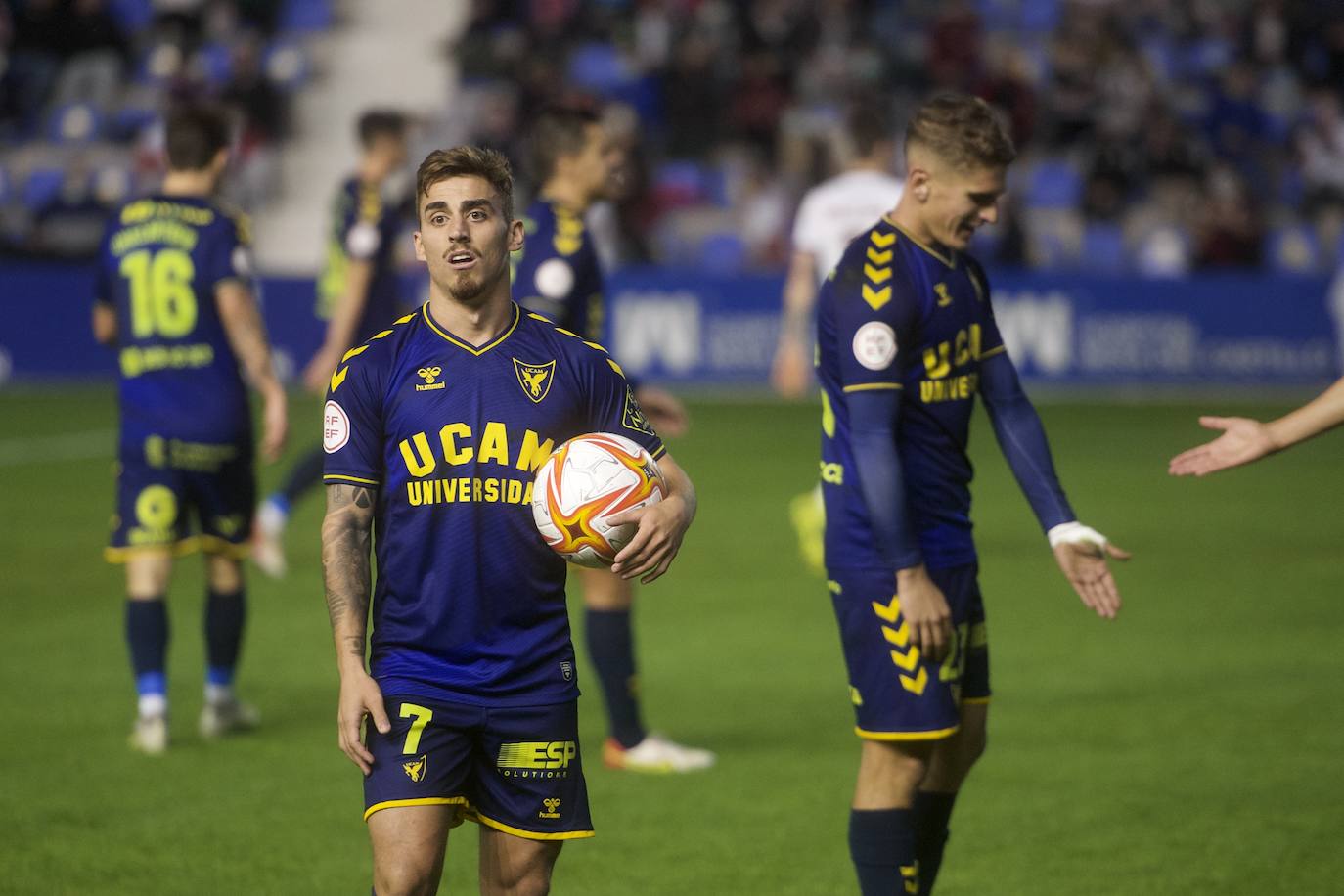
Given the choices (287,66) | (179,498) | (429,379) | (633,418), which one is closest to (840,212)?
(179,498)

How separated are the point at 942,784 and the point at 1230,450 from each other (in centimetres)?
116

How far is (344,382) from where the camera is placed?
3.93 meters

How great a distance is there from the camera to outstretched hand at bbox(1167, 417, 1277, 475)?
446 centimetres

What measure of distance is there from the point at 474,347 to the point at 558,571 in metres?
0.53

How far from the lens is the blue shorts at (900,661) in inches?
181

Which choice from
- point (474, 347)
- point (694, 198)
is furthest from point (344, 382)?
point (694, 198)

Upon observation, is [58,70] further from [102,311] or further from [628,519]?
[628,519]

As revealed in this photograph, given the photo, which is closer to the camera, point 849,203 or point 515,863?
point 515,863

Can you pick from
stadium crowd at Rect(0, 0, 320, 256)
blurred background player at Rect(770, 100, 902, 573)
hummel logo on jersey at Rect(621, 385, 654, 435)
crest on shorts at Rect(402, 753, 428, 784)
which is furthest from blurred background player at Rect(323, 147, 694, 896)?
stadium crowd at Rect(0, 0, 320, 256)

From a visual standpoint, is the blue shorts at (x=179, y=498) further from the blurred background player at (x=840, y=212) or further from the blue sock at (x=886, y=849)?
the blue sock at (x=886, y=849)

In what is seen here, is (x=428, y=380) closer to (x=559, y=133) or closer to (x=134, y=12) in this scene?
(x=559, y=133)

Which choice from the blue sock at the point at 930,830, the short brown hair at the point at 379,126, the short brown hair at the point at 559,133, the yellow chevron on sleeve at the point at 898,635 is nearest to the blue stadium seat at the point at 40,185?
the short brown hair at the point at 379,126

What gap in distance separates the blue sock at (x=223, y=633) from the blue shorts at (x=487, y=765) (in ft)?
11.6

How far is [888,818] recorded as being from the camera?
4.65 m
